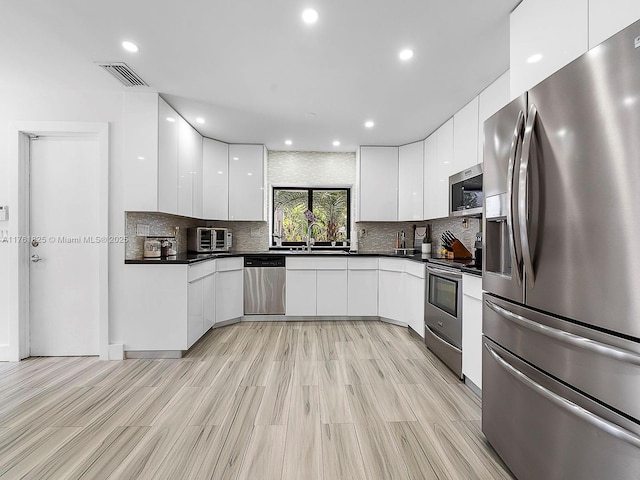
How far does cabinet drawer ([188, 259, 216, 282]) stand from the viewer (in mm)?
3002

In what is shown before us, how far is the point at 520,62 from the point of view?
67.7 inches

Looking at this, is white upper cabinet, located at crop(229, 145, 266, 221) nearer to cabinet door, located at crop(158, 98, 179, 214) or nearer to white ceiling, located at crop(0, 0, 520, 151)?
white ceiling, located at crop(0, 0, 520, 151)

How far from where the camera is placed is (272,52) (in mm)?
2236

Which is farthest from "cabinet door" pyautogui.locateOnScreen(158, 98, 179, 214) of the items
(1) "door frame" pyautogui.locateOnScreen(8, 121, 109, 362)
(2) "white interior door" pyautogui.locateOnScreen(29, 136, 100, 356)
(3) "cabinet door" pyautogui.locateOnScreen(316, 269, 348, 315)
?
(3) "cabinet door" pyautogui.locateOnScreen(316, 269, 348, 315)

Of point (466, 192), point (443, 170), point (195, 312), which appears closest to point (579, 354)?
point (466, 192)

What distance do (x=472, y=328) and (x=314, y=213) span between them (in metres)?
3.17

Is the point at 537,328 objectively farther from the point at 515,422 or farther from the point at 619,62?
the point at 619,62

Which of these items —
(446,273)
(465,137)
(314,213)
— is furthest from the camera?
(314,213)

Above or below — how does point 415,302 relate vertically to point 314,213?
below

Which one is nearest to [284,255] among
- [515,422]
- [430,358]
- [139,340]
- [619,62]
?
[139,340]

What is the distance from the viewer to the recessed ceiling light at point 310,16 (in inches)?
72.1

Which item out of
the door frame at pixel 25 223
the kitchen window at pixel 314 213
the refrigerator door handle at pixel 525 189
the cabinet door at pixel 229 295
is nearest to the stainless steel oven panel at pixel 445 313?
the refrigerator door handle at pixel 525 189

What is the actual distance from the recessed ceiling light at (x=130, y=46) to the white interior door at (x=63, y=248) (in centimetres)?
113

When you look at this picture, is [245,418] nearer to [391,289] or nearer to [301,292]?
[301,292]
